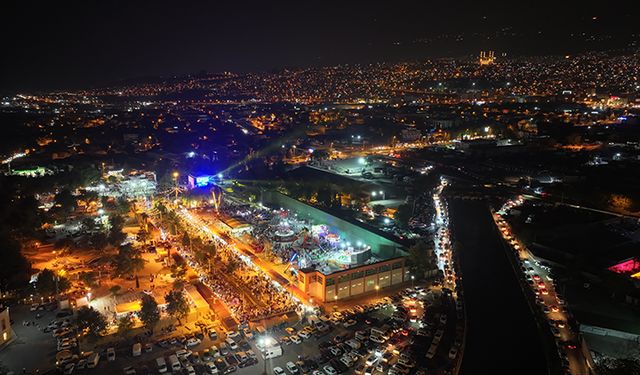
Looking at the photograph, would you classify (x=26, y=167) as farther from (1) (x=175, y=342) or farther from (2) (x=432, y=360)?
(2) (x=432, y=360)

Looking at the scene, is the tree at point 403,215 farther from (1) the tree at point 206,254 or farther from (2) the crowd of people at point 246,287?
(1) the tree at point 206,254

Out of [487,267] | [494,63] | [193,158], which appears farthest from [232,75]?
[487,267]

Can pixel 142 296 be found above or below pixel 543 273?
above

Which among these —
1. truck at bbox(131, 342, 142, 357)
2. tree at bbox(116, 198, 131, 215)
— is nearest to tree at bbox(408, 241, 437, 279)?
truck at bbox(131, 342, 142, 357)

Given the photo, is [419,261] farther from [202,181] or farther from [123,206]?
[202,181]

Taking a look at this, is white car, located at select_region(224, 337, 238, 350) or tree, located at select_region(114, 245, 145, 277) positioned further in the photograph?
tree, located at select_region(114, 245, 145, 277)

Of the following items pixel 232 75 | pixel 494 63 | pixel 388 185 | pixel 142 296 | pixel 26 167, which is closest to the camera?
pixel 142 296

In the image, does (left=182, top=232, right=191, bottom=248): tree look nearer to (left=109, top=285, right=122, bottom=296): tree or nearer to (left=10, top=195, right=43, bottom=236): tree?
(left=109, top=285, right=122, bottom=296): tree

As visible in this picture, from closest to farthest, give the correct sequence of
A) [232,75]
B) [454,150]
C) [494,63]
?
1. [454,150]
2. [494,63]
3. [232,75]
